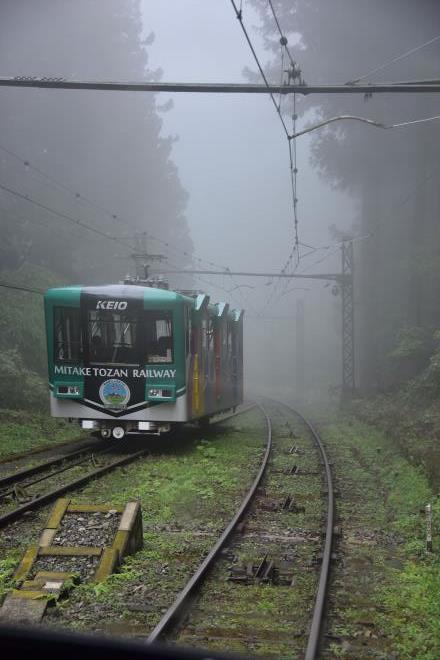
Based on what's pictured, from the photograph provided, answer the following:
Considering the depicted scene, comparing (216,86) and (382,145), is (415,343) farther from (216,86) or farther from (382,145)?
(216,86)

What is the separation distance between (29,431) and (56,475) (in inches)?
213

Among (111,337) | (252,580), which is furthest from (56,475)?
(252,580)

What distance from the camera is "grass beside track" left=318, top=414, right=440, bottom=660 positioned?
5078 mm

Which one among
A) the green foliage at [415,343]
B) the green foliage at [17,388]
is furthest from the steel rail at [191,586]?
the green foliage at [415,343]

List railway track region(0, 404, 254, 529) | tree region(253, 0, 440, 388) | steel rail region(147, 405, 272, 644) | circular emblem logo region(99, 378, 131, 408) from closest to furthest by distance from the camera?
steel rail region(147, 405, 272, 644), railway track region(0, 404, 254, 529), circular emblem logo region(99, 378, 131, 408), tree region(253, 0, 440, 388)

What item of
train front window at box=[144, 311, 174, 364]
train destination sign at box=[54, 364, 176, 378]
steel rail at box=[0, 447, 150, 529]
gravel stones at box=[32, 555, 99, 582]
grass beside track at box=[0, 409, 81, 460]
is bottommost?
grass beside track at box=[0, 409, 81, 460]

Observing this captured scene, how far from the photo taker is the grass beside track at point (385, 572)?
5.08m

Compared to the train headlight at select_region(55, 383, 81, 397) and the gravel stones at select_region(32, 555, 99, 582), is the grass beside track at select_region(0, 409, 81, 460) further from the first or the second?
the gravel stones at select_region(32, 555, 99, 582)

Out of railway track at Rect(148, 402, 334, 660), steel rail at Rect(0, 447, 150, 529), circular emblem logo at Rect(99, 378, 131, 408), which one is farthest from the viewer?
circular emblem logo at Rect(99, 378, 131, 408)

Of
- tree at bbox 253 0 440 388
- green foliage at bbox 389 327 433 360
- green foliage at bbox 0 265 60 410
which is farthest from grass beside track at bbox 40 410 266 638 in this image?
tree at bbox 253 0 440 388

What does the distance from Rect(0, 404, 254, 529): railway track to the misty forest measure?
0.15m

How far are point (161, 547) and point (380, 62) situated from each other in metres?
27.0

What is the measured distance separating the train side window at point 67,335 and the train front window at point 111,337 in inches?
10.2

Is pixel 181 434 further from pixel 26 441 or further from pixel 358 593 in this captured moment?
pixel 358 593
